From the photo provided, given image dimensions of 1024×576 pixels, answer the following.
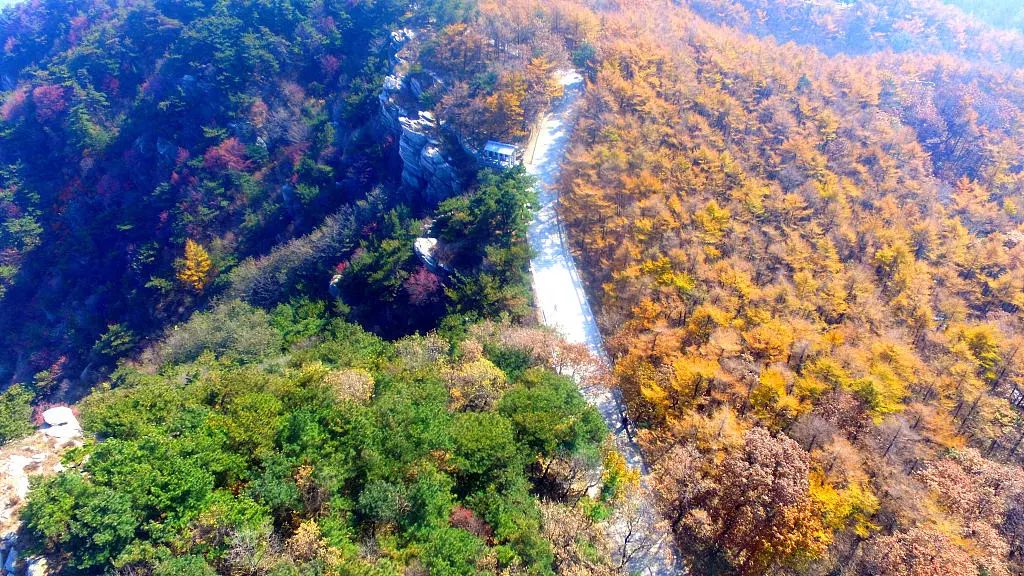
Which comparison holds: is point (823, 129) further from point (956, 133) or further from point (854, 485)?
point (854, 485)

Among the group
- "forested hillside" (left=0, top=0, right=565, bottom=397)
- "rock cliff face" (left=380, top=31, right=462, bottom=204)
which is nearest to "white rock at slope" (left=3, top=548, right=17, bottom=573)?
"forested hillside" (left=0, top=0, right=565, bottom=397)

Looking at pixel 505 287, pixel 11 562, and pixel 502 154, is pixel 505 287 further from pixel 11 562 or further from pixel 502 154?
pixel 11 562

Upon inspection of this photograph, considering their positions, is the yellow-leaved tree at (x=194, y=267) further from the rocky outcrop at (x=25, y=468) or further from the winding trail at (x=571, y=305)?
the winding trail at (x=571, y=305)

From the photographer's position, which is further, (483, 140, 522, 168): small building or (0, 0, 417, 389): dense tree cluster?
(0, 0, 417, 389): dense tree cluster

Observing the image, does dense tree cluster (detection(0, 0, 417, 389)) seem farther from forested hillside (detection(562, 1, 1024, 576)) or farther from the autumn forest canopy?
forested hillside (detection(562, 1, 1024, 576))

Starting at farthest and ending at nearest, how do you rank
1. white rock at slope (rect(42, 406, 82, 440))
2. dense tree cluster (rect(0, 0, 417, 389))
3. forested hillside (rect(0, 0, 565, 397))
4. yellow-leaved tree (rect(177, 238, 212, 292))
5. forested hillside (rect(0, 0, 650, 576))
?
dense tree cluster (rect(0, 0, 417, 389)) → yellow-leaved tree (rect(177, 238, 212, 292)) → forested hillside (rect(0, 0, 565, 397)) → white rock at slope (rect(42, 406, 82, 440)) → forested hillside (rect(0, 0, 650, 576))
